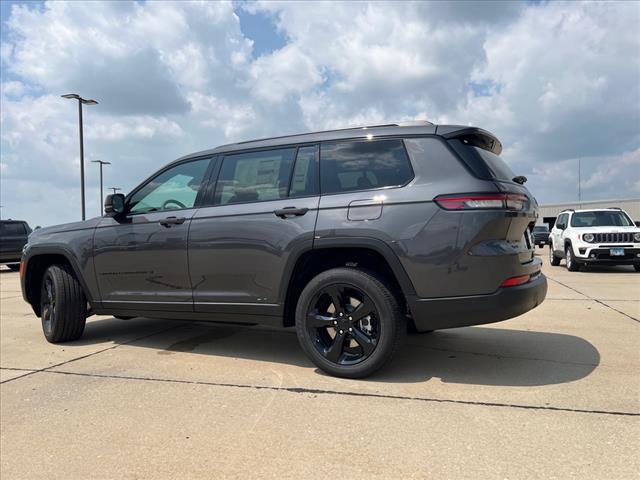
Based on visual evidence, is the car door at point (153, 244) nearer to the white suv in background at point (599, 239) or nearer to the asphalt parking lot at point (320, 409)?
the asphalt parking lot at point (320, 409)

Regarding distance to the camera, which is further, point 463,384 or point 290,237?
point 290,237

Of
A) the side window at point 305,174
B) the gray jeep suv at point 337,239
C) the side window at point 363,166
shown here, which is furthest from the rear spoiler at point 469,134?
the side window at point 305,174

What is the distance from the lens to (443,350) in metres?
4.39

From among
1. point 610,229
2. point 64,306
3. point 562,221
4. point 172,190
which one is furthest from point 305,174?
point 562,221

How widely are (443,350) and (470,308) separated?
1244 mm

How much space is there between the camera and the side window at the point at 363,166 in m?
3.53

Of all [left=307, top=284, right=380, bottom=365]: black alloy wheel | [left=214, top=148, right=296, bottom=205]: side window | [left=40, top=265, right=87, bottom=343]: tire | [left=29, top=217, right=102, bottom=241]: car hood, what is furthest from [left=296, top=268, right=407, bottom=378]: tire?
[left=40, top=265, right=87, bottom=343]: tire

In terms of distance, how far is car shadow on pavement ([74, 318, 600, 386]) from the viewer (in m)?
3.65

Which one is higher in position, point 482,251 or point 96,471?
point 482,251

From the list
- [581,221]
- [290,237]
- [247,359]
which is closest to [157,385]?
[247,359]

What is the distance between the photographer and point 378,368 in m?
3.47

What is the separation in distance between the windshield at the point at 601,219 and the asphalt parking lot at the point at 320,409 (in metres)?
8.58

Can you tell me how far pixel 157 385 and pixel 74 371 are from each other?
964 mm

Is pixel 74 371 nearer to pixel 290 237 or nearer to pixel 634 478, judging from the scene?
pixel 290 237
